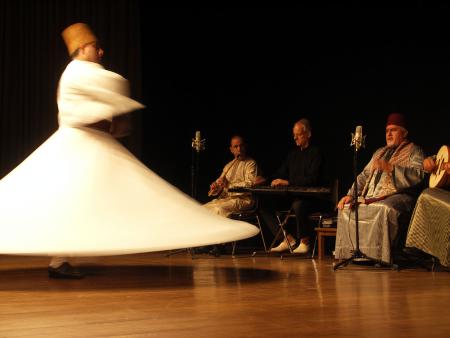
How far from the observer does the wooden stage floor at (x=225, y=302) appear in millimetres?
2436

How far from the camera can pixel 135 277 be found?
14.0 feet

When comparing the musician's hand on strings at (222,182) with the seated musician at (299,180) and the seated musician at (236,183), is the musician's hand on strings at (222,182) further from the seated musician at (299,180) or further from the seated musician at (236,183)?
the seated musician at (299,180)

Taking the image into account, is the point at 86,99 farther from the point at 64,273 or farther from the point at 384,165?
the point at 384,165

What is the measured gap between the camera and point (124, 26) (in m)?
8.16

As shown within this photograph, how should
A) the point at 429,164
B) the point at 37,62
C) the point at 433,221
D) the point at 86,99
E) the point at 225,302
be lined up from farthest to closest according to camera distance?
1. the point at 37,62
2. the point at 429,164
3. the point at 433,221
4. the point at 86,99
5. the point at 225,302

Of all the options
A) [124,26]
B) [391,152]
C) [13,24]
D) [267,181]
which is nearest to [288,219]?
[267,181]

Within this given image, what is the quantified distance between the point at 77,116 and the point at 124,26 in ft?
14.2

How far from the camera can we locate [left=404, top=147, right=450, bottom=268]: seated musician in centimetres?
479

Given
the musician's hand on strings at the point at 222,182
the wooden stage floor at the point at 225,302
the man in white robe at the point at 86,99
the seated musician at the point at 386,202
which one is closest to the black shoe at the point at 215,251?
the musician's hand on strings at the point at 222,182

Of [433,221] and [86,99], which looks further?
[433,221]

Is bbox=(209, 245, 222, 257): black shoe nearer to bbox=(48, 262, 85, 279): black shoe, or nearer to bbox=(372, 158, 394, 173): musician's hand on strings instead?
bbox=(372, 158, 394, 173): musician's hand on strings

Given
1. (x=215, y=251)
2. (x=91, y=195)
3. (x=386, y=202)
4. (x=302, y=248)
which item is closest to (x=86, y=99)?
(x=91, y=195)

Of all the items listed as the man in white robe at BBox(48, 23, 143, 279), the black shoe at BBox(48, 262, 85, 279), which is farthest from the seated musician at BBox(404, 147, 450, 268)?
the black shoe at BBox(48, 262, 85, 279)

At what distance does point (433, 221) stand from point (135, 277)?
84.4 inches
